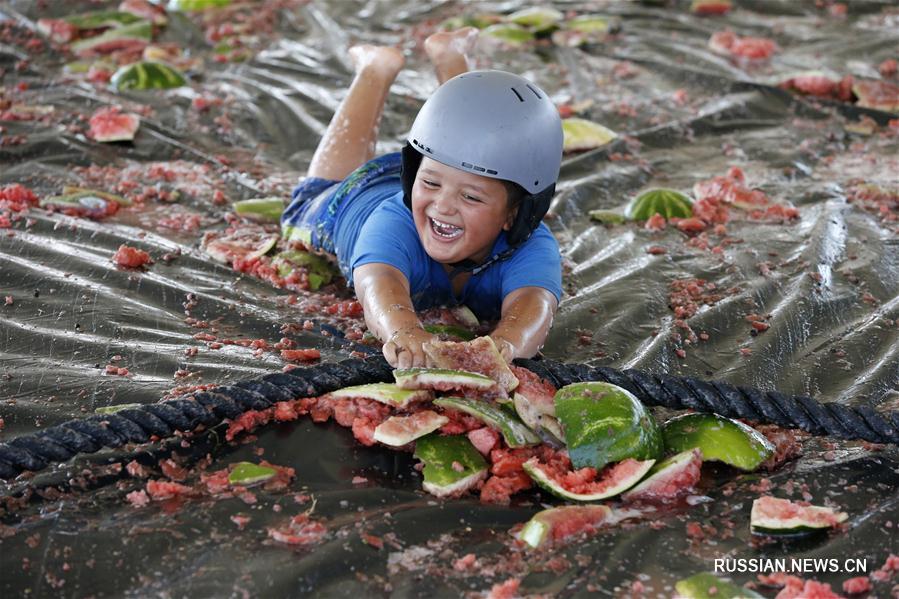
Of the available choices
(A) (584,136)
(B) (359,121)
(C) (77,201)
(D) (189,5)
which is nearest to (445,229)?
(B) (359,121)

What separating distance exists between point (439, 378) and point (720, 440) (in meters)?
Result: 0.67

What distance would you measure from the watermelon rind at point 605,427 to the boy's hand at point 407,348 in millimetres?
383

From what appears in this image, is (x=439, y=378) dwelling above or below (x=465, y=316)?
above

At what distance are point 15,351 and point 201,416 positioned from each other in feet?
2.27

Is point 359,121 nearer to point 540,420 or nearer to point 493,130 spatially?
point 493,130

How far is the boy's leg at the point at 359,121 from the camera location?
12.2ft

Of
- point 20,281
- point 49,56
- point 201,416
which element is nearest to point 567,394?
point 201,416

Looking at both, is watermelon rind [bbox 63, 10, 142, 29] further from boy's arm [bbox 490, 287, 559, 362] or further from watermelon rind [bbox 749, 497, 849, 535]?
watermelon rind [bbox 749, 497, 849, 535]

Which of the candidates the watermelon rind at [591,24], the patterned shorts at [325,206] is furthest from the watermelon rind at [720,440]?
the watermelon rind at [591,24]

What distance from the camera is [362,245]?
291 cm

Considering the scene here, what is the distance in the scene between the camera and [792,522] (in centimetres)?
204

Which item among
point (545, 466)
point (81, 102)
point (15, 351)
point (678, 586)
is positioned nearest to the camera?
point (678, 586)

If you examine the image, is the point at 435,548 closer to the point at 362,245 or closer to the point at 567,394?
the point at 567,394

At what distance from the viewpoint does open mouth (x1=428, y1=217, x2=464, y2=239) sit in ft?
9.06
